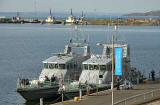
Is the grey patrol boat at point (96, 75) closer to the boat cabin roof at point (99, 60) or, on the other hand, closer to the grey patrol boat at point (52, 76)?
the boat cabin roof at point (99, 60)

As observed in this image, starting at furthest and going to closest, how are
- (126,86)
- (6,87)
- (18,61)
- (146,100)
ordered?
1. (18,61)
2. (6,87)
3. (126,86)
4. (146,100)

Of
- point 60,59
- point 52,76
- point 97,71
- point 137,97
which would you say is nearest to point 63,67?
point 60,59

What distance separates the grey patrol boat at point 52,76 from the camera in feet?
152

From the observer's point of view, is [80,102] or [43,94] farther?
[43,94]

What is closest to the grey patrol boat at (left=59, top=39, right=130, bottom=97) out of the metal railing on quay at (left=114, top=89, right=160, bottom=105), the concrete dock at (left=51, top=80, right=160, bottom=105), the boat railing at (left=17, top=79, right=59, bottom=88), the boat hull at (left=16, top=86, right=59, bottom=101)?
the boat hull at (left=16, top=86, right=59, bottom=101)

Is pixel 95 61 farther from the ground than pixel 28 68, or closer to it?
farther from the ground

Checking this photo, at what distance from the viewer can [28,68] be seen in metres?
75.2

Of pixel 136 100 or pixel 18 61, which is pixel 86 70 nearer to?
pixel 136 100

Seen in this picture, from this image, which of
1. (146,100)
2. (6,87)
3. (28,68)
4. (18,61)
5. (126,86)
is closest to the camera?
(146,100)

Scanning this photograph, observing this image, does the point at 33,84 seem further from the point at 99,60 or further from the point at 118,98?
the point at 118,98

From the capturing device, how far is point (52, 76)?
49.3m

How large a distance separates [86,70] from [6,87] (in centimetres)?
1218

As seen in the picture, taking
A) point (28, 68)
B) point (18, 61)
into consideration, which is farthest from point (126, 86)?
point (18, 61)

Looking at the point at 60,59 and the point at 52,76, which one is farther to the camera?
the point at 60,59
